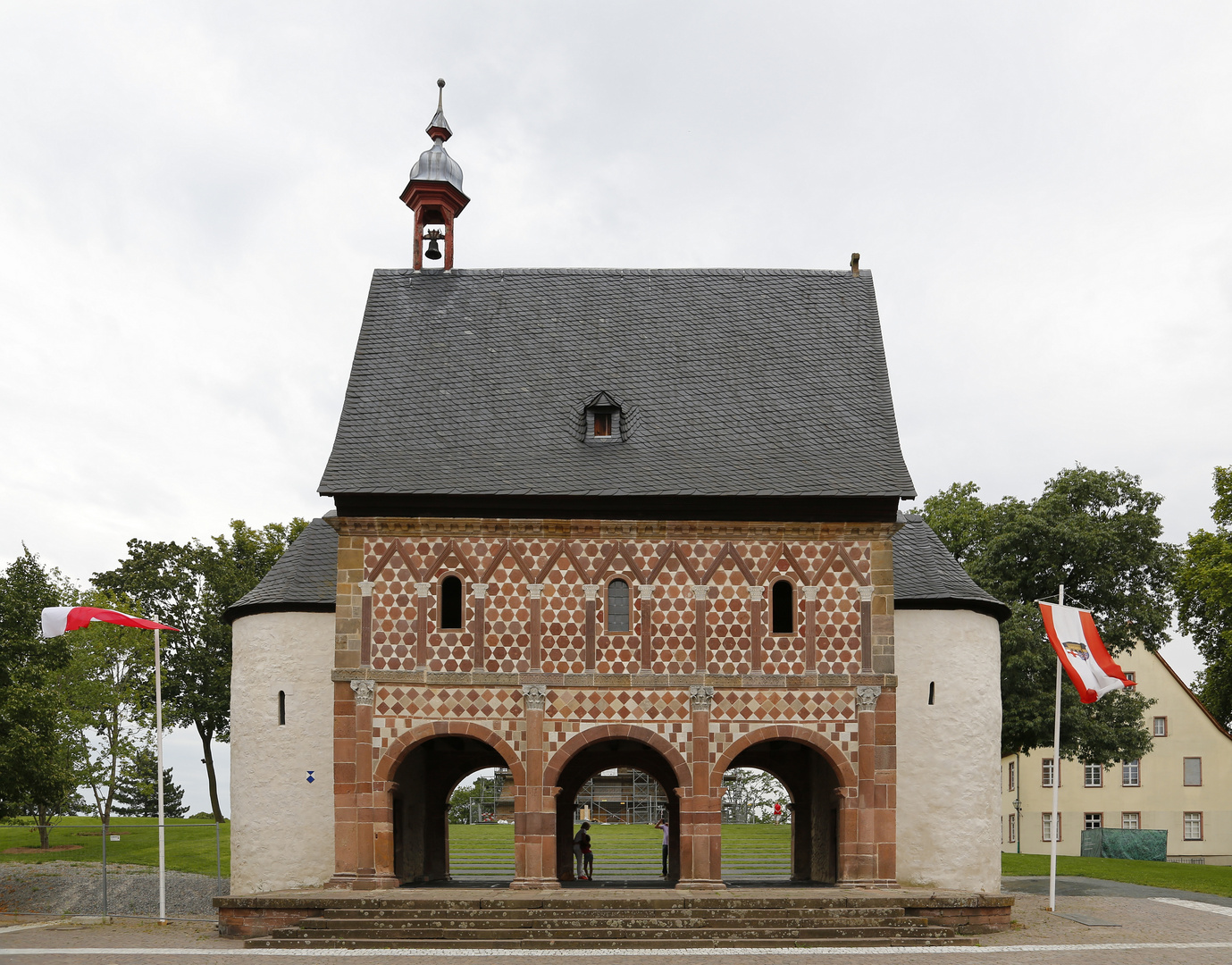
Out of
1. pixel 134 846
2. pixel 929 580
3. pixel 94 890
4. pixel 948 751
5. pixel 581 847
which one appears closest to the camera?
pixel 948 751

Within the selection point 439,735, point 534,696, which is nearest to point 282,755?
point 439,735

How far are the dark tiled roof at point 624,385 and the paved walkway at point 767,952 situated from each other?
833 centimetres

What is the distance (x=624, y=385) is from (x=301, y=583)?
7949 millimetres

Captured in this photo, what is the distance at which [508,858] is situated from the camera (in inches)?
1400

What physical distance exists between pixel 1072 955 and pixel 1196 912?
6.62 m

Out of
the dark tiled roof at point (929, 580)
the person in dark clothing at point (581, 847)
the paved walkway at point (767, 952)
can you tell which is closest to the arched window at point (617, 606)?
the dark tiled roof at point (929, 580)

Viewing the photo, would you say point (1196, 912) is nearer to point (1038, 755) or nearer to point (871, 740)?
point (871, 740)

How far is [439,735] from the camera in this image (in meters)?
24.6

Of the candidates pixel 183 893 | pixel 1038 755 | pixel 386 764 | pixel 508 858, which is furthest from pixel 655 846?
pixel 1038 755

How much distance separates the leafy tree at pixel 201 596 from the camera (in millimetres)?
49531

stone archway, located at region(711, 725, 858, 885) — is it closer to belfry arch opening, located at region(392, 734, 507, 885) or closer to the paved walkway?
the paved walkway

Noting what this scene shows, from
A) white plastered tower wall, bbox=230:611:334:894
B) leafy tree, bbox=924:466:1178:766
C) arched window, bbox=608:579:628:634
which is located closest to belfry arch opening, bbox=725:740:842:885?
arched window, bbox=608:579:628:634

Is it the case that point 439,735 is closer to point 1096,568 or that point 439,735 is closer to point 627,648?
point 627,648

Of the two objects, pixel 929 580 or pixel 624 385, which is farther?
pixel 624 385
